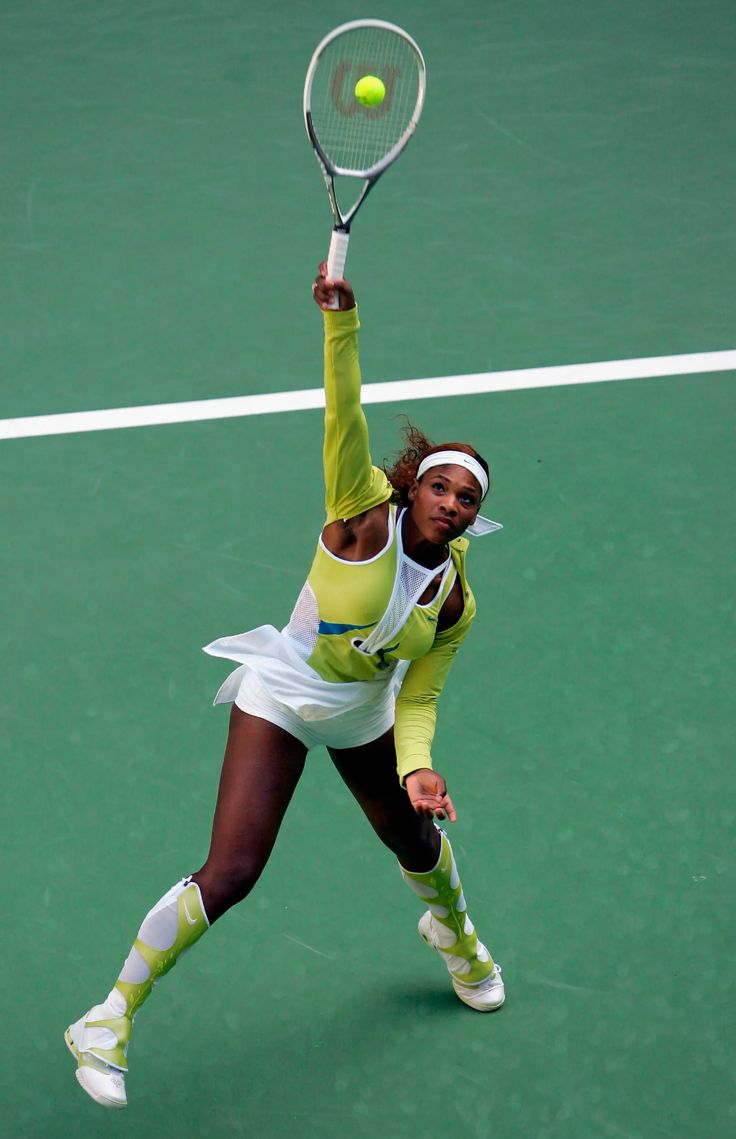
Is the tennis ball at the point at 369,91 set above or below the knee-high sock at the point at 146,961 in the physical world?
above

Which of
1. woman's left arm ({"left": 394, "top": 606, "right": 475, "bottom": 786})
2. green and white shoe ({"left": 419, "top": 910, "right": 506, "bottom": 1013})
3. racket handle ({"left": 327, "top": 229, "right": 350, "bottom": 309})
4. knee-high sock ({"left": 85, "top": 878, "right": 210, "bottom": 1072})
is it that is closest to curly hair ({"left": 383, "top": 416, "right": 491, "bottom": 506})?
woman's left arm ({"left": 394, "top": 606, "right": 475, "bottom": 786})

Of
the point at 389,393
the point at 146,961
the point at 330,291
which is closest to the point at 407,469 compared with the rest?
the point at 330,291

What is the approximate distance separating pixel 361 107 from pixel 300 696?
1.62m

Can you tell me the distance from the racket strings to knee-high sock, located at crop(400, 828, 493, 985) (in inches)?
79.1

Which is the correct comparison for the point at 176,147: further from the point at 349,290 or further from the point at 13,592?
the point at 349,290

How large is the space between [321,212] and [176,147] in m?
1.06

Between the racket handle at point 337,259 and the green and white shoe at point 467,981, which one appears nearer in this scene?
the racket handle at point 337,259

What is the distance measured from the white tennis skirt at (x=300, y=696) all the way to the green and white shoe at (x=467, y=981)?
29.1 inches

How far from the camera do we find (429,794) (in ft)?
12.1

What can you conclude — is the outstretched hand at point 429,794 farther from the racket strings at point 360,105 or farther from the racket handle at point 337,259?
the racket strings at point 360,105

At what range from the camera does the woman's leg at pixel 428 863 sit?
4066 millimetres

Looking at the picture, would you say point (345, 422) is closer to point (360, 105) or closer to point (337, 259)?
point (337, 259)

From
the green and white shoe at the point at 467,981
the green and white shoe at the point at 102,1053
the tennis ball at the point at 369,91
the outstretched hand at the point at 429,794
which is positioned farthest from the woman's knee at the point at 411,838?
the tennis ball at the point at 369,91

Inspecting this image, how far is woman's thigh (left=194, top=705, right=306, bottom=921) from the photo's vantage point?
3.78 meters
